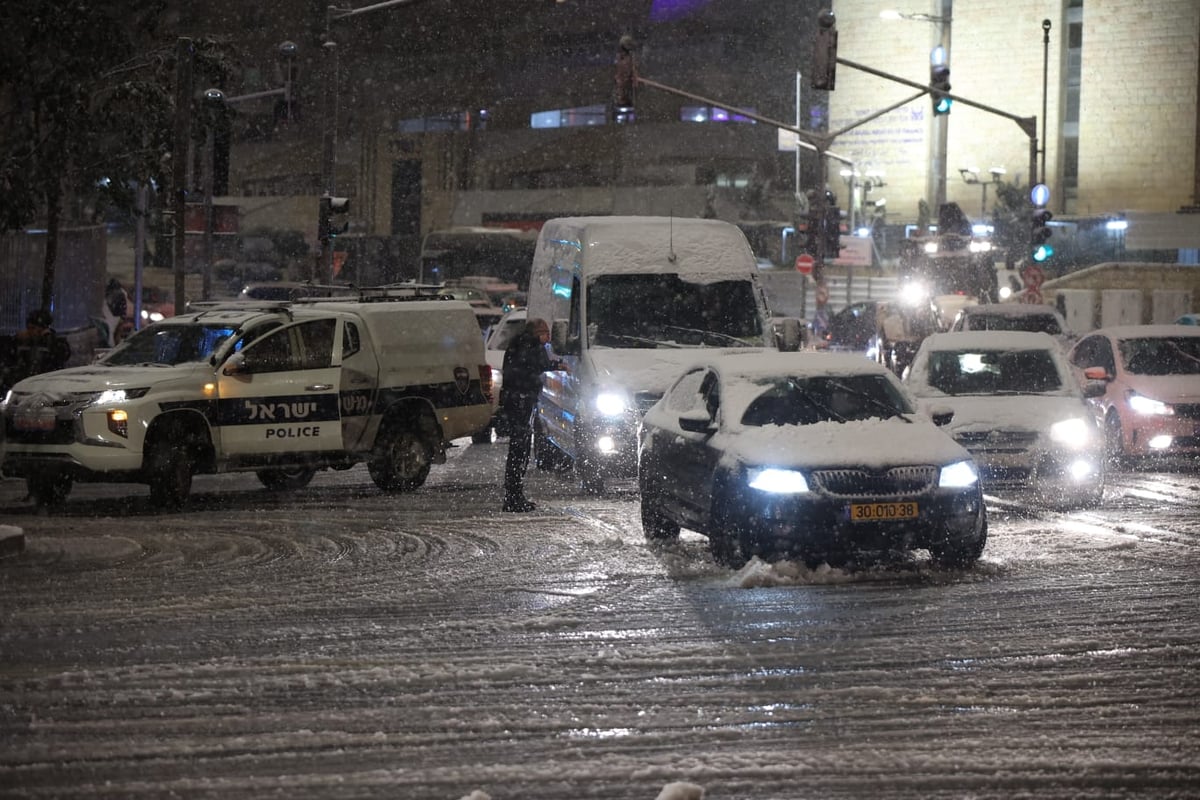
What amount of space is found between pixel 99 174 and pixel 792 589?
2027cm

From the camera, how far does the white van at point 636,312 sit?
18.0m

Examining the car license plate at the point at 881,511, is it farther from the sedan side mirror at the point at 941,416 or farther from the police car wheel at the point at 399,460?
the police car wheel at the point at 399,460

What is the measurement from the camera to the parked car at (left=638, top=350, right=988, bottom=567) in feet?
39.2

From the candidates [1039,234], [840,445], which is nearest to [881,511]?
[840,445]

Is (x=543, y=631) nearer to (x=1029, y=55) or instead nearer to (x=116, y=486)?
(x=116, y=486)

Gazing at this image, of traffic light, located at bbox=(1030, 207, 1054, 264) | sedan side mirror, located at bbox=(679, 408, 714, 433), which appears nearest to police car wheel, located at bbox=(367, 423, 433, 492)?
sedan side mirror, located at bbox=(679, 408, 714, 433)

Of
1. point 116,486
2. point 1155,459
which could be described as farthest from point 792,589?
point 1155,459

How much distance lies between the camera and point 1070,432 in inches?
661

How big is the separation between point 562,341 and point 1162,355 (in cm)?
804

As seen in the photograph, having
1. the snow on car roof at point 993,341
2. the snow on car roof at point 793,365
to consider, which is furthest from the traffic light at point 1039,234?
the snow on car roof at point 793,365

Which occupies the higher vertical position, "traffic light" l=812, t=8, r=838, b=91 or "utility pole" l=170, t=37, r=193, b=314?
"traffic light" l=812, t=8, r=838, b=91

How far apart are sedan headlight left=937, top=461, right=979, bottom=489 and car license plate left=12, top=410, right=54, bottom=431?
791cm

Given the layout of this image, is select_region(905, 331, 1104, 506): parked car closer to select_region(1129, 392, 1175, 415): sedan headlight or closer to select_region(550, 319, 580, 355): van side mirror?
select_region(1129, 392, 1175, 415): sedan headlight

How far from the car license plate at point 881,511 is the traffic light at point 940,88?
22968mm
